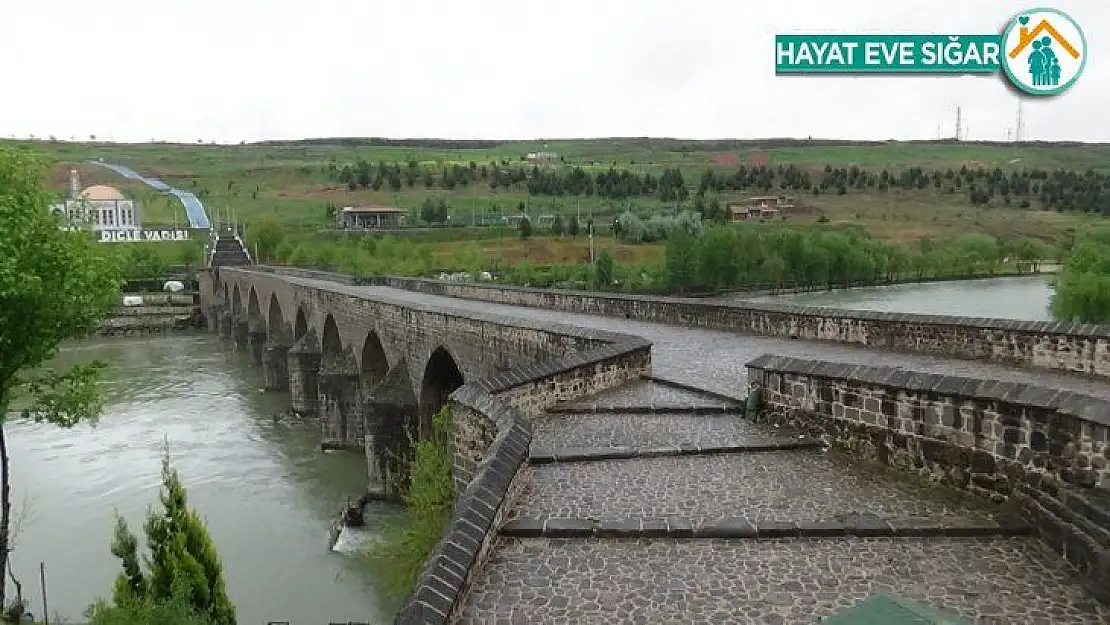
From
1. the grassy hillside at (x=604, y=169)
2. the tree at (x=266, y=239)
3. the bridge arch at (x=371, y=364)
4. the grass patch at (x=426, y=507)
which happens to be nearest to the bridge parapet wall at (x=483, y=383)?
the bridge arch at (x=371, y=364)

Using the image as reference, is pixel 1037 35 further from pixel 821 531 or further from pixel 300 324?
pixel 300 324

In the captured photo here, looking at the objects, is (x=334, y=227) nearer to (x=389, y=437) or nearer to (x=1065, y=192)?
(x=389, y=437)

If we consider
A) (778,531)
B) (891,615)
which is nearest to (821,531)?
(778,531)

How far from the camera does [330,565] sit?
16.3m

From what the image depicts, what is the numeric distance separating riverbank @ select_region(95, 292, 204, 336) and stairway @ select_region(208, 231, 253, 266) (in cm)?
573

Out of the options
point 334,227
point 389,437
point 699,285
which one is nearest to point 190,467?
point 389,437

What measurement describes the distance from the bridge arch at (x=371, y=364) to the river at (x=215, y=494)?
2.42 meters

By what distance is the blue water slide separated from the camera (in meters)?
108

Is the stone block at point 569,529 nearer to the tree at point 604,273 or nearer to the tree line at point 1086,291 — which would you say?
the tree line at point 1086,291

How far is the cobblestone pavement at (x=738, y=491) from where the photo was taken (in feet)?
22.7

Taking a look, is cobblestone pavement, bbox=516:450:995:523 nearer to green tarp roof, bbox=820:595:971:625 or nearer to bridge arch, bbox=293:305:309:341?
green tarp roof, bbox=820:595:971:625

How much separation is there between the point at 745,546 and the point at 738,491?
1092 mm

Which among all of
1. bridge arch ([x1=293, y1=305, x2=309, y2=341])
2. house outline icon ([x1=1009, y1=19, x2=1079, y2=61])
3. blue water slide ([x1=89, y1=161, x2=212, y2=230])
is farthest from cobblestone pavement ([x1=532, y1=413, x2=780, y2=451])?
blue water slide ([x1=89, y1=161, x2=212, y2=230])

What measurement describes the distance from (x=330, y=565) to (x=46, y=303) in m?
7.12
